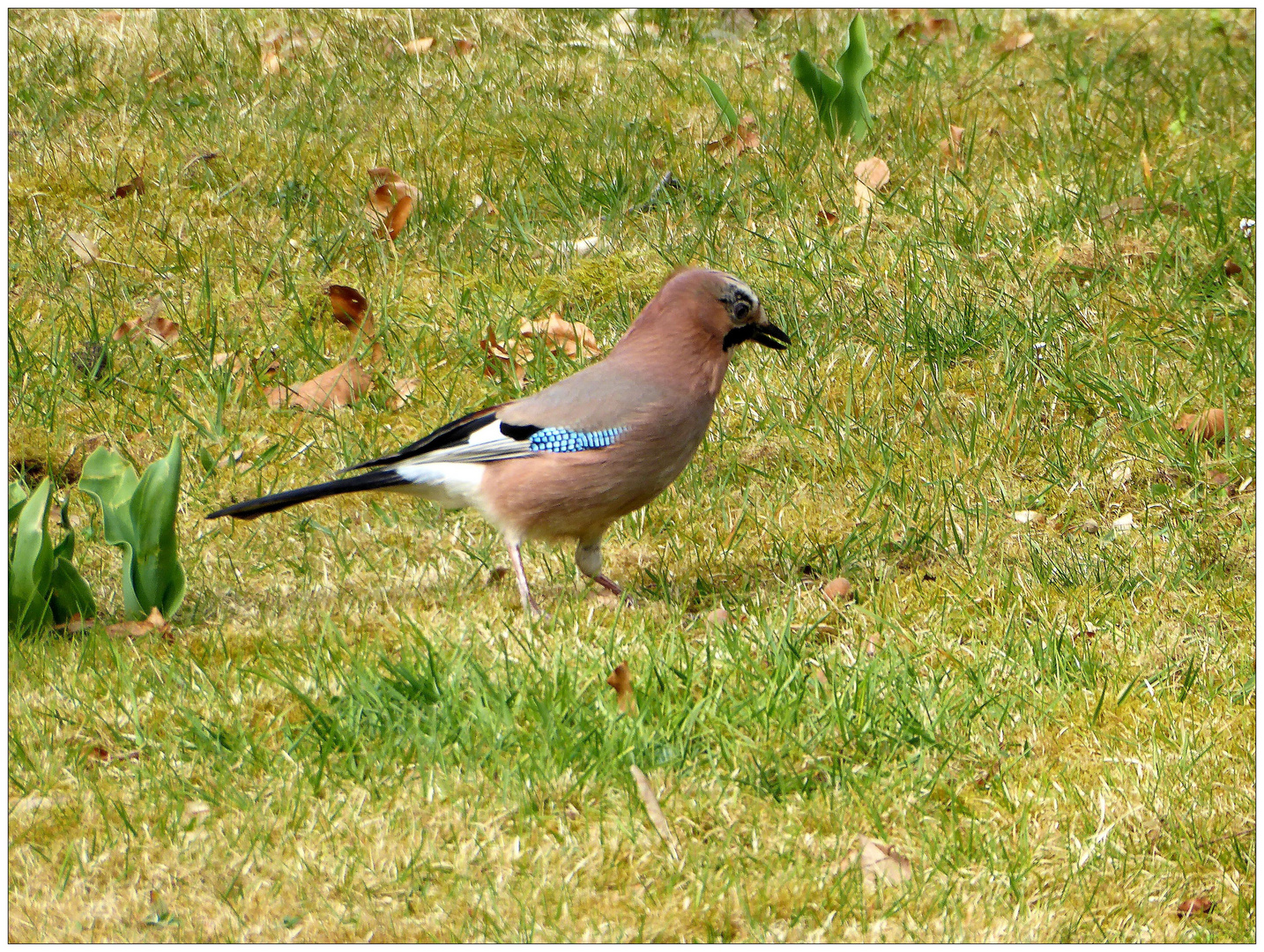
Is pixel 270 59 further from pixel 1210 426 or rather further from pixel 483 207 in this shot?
pixel 1210 426

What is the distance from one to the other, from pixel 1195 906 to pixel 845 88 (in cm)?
437

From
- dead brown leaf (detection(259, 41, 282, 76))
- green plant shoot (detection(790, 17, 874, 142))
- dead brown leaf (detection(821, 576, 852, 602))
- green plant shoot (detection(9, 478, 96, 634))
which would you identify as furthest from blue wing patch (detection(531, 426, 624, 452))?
dead brown leaf (detection(259, 41, 282, 76))

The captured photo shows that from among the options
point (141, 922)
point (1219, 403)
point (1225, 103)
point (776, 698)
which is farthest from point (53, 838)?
point (1225, 103)

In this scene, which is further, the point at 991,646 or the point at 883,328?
the point at 883,328

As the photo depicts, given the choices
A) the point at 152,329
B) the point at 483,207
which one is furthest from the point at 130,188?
the point at 483,207

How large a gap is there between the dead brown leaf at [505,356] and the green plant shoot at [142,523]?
71.4 inches

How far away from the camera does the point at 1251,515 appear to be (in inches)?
178

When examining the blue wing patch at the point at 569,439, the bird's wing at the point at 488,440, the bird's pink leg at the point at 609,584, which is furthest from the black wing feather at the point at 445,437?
the bird's pink leg at the point at 609,584

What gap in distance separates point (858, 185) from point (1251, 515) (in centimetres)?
244

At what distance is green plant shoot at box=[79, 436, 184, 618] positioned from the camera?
378 cm

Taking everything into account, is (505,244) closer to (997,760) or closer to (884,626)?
(884,626)

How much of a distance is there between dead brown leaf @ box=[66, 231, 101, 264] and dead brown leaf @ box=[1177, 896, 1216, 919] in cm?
501

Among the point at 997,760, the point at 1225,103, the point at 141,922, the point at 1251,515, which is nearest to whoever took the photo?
the point at 141,922

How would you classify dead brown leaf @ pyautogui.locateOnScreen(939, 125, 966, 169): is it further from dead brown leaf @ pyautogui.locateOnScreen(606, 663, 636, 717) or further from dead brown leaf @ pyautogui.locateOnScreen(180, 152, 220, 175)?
dead brown leaf @ pyautogui.locateOnScreen(606, 663, 636, 717)
